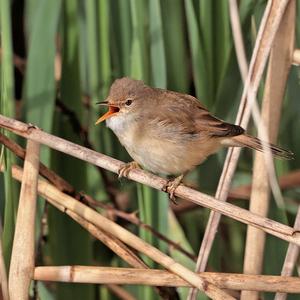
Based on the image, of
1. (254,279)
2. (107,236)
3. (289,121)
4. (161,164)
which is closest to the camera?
(254,279)

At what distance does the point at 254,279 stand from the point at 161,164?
1.99ft

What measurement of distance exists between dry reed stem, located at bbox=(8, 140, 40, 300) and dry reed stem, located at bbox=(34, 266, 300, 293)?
7 cm

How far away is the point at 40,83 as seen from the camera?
8.11 feet

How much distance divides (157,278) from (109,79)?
822mm

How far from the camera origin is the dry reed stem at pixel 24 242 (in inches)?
83.0

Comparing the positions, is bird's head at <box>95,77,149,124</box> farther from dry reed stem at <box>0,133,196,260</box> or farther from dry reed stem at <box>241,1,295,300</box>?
dry reed stem at <box>241,1,295,300</box>

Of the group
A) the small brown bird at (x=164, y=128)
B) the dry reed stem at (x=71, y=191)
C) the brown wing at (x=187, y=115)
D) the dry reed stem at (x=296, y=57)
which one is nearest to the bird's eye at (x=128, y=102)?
the small brown bird at (x=164, y=128)

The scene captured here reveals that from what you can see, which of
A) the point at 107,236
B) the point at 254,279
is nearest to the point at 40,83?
the point at 107,236

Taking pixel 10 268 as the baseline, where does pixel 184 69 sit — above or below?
above

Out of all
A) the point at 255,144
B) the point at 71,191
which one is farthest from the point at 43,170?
the point at 255,144

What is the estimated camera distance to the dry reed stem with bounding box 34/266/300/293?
2.07m

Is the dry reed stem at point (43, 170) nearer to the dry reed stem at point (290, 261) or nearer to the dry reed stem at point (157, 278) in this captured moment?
the dry reed stem at point (157, 278)

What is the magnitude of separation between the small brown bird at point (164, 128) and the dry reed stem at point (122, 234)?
Result: 0.96 feet

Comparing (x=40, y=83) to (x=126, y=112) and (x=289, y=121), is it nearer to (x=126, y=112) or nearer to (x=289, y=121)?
(x=126, y=112)
